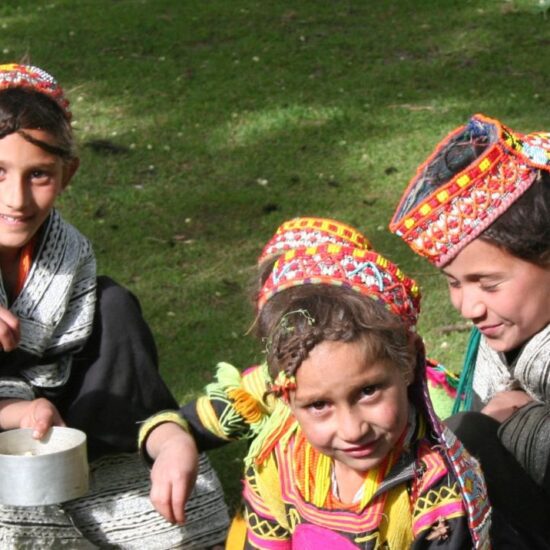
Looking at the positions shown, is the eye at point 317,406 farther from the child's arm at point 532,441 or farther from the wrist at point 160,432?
the child's arm at point 532,441

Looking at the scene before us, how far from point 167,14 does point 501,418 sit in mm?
6083

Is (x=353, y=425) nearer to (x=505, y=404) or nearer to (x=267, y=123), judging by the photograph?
(x=505, y=404)

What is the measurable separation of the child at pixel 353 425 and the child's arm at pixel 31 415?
631 millimetres

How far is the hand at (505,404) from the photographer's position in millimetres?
3561

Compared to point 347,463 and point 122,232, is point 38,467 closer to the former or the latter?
point 347,463

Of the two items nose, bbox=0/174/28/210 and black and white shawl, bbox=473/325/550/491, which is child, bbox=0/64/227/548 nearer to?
nose, bbox=0/174/28/210

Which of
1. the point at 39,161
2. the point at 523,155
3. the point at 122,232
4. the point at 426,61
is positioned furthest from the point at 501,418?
the point at 426,61

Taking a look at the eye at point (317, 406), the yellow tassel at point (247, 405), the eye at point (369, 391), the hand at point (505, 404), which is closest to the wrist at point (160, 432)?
the yellow tassel at point (247, 405)

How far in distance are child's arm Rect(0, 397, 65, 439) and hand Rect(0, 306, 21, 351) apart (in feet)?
0.74

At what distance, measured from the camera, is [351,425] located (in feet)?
8.68

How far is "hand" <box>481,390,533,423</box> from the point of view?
3.56 meters

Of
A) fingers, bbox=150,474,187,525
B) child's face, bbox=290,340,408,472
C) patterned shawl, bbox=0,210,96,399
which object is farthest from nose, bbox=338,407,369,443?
patterned shawl, bbox=0,210,96,399

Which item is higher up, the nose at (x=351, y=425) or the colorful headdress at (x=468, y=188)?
the colorful headdress at (x=468, y=188)

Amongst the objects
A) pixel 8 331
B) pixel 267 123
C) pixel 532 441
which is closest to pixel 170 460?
pixel 8 331
